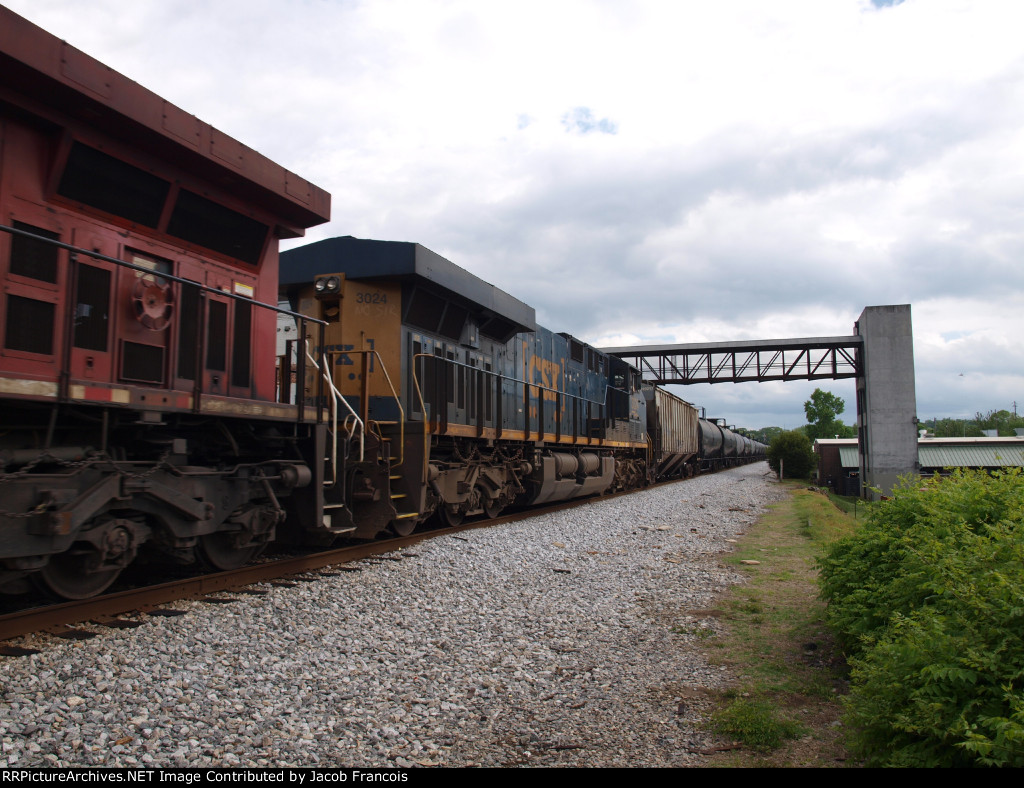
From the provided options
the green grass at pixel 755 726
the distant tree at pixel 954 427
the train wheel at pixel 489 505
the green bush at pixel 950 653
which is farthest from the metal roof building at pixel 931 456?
the distant tree at pixel 954 427

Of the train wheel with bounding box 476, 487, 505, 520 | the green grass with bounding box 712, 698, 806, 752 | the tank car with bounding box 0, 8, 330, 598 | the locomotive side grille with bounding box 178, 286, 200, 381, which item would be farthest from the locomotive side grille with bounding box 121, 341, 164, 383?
the train wheel with bounding box 476, 487, 505, 520

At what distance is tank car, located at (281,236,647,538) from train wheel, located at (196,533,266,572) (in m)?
0.82

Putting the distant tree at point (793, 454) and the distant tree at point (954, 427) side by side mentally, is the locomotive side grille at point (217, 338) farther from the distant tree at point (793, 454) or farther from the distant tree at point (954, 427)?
the distant tree at point (954, 427)

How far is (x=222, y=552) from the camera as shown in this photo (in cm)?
573

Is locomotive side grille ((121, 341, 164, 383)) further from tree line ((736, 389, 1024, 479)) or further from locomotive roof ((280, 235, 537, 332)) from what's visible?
tree line ((736, 389, 1024, 479))

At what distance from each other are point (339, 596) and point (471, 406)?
459 cm

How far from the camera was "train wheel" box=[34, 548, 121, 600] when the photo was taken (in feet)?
14.4

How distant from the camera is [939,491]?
420 cm

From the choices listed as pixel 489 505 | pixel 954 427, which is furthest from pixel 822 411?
pixel 489 505

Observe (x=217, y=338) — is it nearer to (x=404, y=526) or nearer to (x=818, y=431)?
(x=404, y=526)

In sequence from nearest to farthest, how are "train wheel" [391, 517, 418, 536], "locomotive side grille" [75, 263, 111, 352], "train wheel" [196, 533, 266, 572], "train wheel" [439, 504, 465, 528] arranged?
"locomotive side grille" [75, 263, 111, 352] → "train wheel" [196, 533, 266, 572] → "train wheel" [391, 517, 418, 536] → "train wheel" [439, 504, 465, 528]

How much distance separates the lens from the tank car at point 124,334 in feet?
13.5

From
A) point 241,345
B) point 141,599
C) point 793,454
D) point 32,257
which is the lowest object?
point 141,599

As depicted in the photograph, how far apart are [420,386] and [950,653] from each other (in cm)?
666
